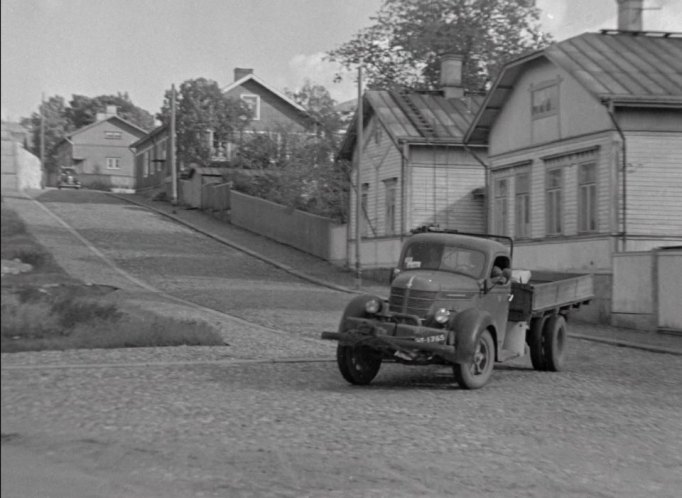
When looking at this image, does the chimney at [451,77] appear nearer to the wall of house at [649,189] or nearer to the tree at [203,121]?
the tree at [203,121]

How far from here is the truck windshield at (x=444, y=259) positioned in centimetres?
1316

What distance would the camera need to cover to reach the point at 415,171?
3459 cm

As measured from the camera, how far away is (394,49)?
49.1 meters

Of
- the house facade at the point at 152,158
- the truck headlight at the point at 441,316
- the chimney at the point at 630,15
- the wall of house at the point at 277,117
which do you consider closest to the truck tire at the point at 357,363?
the truck headlight at the point at 441,316

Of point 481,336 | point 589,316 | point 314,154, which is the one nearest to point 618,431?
point 481,336

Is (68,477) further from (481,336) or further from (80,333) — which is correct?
(481,336)

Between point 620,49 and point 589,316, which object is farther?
point 620,49

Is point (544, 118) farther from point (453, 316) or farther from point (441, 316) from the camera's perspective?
point (441, 316)

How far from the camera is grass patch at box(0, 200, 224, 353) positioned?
2.29 meters

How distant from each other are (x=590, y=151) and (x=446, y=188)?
9.95m

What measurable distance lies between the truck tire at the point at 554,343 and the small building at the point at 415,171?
729 inches

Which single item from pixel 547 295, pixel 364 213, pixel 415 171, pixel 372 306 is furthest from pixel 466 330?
pixel 364 213

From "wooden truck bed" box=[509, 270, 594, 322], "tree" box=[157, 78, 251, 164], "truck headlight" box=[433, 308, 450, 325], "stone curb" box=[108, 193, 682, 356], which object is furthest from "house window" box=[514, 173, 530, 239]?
"truck headlight" box=[433, 308, 450, 325]

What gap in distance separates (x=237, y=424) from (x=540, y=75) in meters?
21.7
